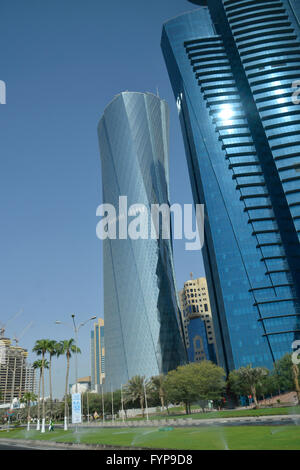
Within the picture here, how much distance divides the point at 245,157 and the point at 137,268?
2516 inches

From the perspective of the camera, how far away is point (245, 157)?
5394 inches

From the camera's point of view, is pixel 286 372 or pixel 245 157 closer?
pixel 286 372

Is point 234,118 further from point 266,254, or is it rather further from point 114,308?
point 114,308

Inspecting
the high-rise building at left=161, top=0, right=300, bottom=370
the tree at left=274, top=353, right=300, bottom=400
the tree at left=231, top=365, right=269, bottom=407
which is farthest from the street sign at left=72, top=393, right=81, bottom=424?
the high-rise building at left=161, top=0, right=300, bottom=370

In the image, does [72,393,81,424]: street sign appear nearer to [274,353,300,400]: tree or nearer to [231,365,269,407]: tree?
[231,365,269,407]: tree

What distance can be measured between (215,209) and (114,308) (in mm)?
67877

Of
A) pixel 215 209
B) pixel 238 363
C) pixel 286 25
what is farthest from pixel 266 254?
pixel 286 25

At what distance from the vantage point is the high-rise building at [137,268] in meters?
159

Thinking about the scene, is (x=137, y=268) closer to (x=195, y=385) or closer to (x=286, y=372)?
(x=195, y=385)

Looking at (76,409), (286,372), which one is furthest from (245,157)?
(76,409)

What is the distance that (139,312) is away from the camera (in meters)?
158

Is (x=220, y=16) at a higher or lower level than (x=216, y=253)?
higher

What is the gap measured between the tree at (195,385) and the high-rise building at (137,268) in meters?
77.4
